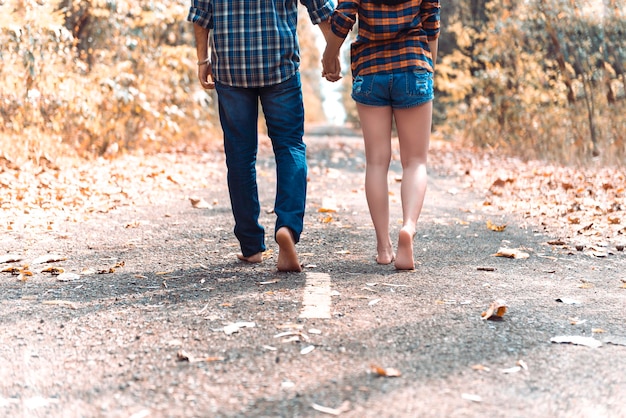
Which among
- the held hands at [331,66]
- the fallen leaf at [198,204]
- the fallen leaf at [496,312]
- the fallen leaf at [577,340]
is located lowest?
the fallen leaf at [198,204]

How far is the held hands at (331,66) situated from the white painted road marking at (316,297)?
1.16 m

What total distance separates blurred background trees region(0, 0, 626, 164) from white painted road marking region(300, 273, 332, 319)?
5.04m

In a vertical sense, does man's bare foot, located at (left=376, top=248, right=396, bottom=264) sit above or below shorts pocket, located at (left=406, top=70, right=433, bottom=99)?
below

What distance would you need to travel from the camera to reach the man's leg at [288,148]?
4.29 meters

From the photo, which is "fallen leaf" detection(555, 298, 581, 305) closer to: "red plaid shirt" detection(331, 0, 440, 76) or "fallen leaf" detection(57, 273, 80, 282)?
"red plaid shirt" detection(331, 0, 440, 76)

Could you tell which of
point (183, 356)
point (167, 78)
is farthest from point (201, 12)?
point (167, 78)

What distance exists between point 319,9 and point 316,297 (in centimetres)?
170

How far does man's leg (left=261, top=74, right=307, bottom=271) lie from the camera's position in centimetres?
429

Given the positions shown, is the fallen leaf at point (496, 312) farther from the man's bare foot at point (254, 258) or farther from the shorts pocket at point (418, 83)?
the man's bare foot at point (254, 258)

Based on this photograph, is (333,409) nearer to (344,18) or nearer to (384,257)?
(384,257)

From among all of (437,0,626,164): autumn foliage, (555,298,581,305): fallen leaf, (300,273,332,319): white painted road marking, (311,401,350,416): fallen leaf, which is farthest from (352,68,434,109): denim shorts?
(437,0,626,164): autumn foliage

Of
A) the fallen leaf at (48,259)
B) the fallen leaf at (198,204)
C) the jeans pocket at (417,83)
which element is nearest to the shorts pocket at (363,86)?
the jeans pocket at (417,83)

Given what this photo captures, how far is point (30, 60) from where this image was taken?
8.47 m

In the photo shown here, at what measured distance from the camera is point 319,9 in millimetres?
4500
